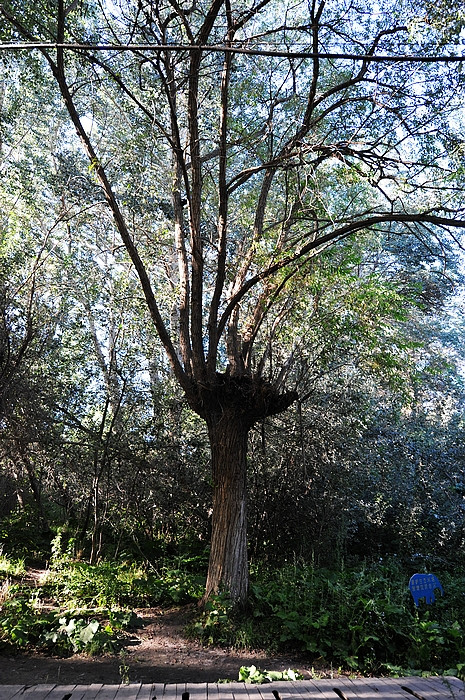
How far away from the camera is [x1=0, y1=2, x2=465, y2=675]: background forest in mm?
5379

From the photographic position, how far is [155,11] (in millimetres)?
5398

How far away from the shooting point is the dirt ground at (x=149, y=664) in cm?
413

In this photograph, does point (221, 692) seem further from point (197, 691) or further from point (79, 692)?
point (79, 692)

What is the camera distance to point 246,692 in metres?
2.74

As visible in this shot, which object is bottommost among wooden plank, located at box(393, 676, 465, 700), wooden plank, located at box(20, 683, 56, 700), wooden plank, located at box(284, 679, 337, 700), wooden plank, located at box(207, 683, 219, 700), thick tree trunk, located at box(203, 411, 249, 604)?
wooden plank, located at box(20, 683, 56, 700)

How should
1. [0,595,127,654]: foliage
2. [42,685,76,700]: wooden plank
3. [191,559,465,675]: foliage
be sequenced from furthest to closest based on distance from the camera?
1. [0,595,127,654]: foliage
2. [191,559,465,675]: foliage
3. [42,685,76,700]: wooden plank

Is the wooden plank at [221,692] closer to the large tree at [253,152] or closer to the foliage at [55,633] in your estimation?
the foliage at [55,633]

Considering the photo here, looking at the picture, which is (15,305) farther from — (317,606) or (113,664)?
(317,606)

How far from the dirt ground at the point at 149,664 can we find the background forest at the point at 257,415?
20cm

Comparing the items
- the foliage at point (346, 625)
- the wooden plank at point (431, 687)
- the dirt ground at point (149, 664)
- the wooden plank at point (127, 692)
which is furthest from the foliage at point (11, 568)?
the wooden plank at point (431, 687)

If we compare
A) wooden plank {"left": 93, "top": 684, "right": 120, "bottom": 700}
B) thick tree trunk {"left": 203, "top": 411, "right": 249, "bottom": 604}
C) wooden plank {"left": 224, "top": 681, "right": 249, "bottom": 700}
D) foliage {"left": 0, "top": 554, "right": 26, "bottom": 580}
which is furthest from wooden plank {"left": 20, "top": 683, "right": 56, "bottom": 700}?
foliage {"left": 0, "top": 554, "right": 26, "bottom": 580}

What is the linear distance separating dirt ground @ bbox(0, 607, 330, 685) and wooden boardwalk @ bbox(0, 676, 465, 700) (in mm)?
1368

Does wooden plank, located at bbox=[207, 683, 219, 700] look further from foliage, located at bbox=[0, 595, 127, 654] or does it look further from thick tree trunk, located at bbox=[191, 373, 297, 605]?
thick tree trunk, located at bbox=[191, 373, 297, 605]

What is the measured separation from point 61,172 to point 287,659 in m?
9.97
